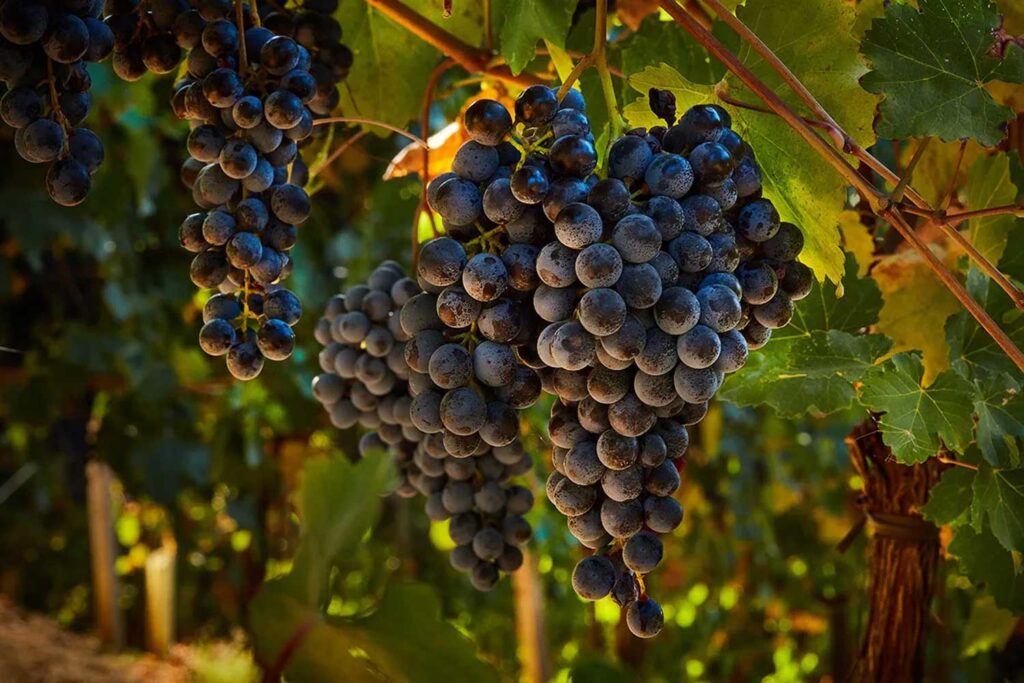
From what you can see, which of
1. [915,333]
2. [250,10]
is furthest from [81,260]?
[915,333]

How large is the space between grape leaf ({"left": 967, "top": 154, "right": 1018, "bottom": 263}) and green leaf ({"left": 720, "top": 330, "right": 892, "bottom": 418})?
6.0 inches

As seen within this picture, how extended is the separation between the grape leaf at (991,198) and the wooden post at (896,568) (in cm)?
24

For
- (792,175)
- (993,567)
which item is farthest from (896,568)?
(792,175)

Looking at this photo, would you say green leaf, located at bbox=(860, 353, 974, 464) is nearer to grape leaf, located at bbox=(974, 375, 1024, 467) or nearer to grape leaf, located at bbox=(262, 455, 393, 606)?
grape leaf, located at bbox=(974, 375, 1024, 467)

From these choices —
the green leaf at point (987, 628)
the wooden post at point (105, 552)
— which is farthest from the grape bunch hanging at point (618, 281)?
the wooden post at point (105, 552)

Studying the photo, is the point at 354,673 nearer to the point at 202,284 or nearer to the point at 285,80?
the point at 202,284

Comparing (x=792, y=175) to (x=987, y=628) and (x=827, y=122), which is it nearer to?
(x=827, y=122)

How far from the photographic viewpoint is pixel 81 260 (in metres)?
2.80

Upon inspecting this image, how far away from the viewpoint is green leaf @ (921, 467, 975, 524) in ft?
2.99

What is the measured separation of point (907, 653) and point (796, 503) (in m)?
2.20

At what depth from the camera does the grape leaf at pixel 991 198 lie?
0.90 metres

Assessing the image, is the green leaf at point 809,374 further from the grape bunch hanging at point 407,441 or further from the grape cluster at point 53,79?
the grape cluster at point 53,79

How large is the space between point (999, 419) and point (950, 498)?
0.11 m

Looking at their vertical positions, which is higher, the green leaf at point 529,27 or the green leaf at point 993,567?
the green leaf at point 529,27
